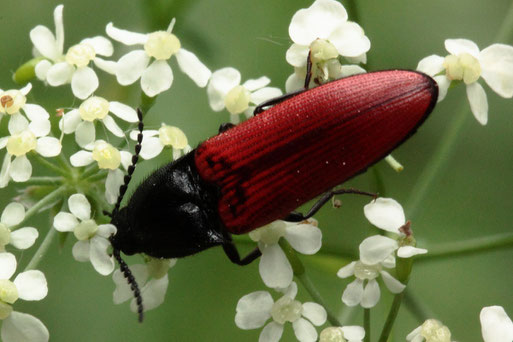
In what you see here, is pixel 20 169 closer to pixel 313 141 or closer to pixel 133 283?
pixel 133 283

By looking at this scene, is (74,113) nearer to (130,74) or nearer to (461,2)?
(130,74)

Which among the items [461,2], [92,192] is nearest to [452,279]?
[461,2]

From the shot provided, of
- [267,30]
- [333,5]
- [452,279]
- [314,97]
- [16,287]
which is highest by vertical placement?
[333,5]

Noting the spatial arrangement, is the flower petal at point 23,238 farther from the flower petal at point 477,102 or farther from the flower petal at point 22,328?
the flower petal at point 477,102

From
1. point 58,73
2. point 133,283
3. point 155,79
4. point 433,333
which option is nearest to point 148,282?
point 133,283

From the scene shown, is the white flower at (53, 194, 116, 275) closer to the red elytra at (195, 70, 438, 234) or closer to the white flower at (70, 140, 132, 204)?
the white flower at (70, 140, 132, 204)

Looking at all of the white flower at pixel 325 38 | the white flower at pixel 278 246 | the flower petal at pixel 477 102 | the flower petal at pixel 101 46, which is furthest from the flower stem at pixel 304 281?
the flower petal at pixel 101 46
